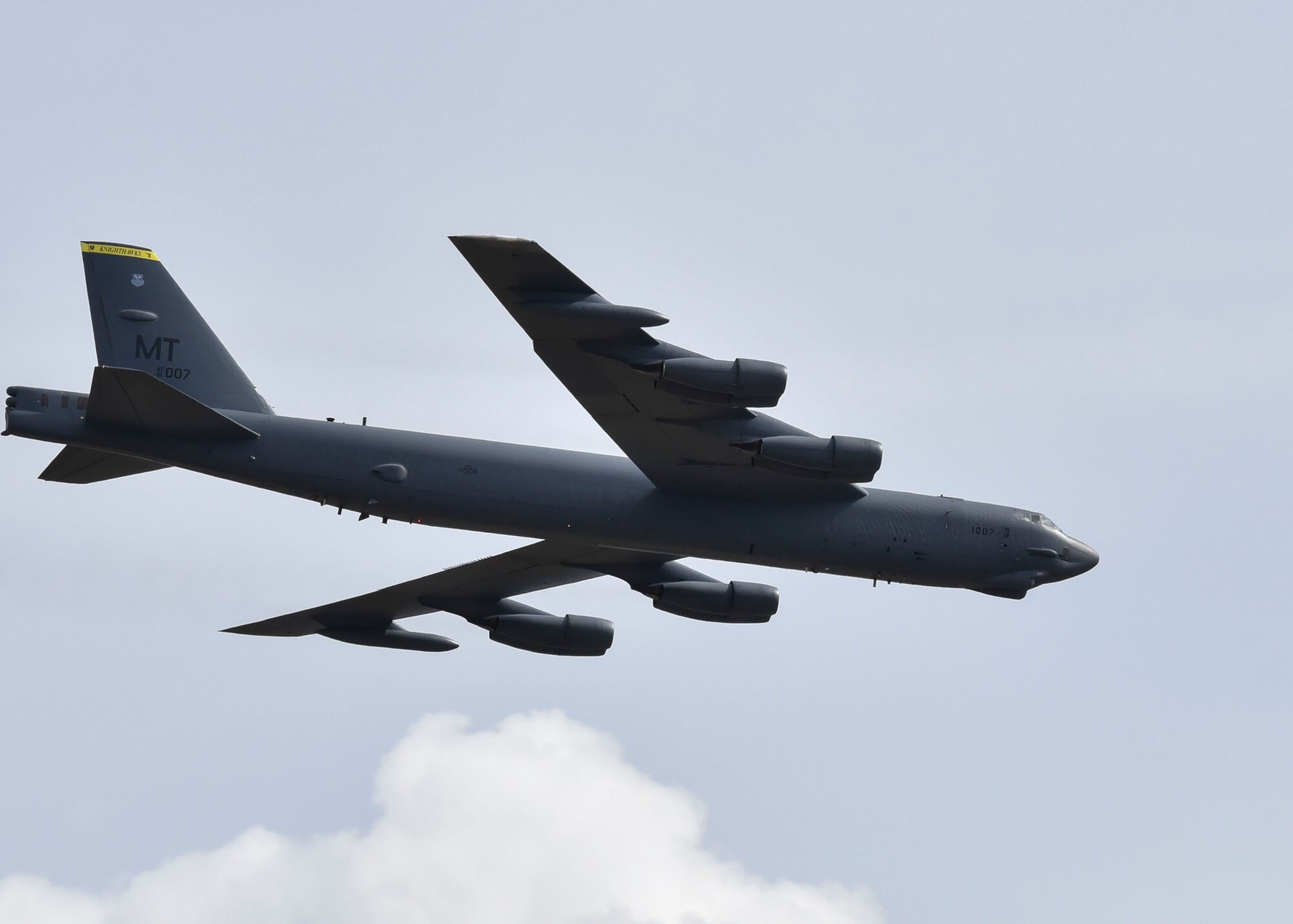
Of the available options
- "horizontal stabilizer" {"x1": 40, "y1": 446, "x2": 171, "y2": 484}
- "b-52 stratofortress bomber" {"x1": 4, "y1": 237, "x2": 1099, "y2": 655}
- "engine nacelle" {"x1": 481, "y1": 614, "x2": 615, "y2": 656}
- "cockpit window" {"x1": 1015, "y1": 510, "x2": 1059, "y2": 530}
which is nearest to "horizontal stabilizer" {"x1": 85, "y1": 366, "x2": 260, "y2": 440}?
"b-52 stratofortress bomber" {"x1": 4, "y1": 237, "x2": 1099, "y2": 655}

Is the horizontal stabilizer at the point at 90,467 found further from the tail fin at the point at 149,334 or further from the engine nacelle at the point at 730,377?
the engine nacelle at the point at 730,377

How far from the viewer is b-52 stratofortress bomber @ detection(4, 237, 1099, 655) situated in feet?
87.5

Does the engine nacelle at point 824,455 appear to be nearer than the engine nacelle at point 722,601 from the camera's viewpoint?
Yes

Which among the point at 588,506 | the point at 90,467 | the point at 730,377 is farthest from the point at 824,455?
the point at 90,467

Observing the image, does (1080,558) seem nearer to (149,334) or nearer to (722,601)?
(722,601)

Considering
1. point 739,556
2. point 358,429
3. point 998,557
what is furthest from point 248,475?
point 998,557

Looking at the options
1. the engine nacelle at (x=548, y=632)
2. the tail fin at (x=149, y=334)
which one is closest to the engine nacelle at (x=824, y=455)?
the engine nacelle at (x=548, y=632)

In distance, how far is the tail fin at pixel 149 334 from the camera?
29.3 metres

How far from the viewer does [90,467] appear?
29.2 metres

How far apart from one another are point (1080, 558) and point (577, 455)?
10.1 meters

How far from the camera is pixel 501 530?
95.0 feet

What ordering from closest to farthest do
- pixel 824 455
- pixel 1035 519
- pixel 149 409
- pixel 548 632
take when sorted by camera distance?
1. pixel 149 409
2. pixel 824 455
3. pixel 1035 519
4. pixel 548 632

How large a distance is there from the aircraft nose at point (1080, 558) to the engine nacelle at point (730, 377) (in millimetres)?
8226

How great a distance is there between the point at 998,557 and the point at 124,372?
15990mm
